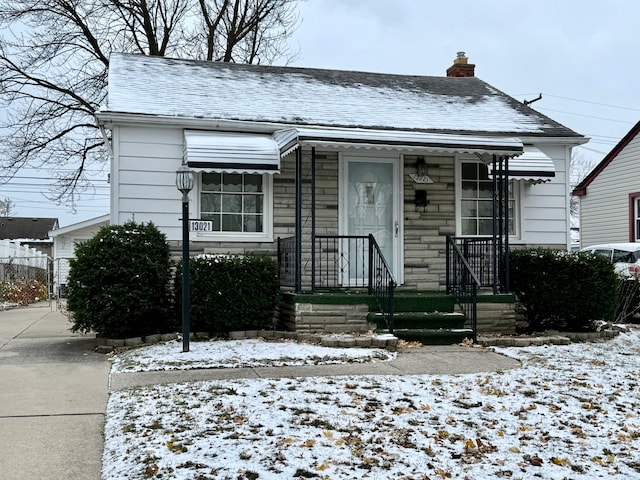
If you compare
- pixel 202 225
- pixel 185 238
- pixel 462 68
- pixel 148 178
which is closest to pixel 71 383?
pixel 185 238

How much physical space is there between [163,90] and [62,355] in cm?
500

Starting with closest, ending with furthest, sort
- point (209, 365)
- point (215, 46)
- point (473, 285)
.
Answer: point (209, 365)
point (473, 285)
point (215, 46)

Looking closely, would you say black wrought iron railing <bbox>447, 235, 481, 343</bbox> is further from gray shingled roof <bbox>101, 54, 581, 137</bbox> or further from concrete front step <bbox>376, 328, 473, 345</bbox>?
gray shingled roof <bbox>101, 54, 581, 137</bbox>

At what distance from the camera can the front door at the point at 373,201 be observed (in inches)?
431

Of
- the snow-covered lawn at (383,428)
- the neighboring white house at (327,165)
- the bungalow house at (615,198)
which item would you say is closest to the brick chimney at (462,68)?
the neighboring white house at (327,165)

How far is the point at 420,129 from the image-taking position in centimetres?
1101

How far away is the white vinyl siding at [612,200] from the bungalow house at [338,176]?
9.04 metres

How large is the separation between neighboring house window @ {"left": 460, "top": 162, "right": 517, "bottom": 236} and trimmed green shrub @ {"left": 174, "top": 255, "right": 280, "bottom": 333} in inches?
156

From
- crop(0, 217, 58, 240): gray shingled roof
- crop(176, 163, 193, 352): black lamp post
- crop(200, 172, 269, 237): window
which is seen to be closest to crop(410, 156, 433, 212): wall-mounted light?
crop(200, 172, 269, 237): window

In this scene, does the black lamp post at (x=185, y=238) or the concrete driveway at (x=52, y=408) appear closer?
the concrete driveway at (x=52, y=408)

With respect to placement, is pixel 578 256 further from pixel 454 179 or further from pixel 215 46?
pixel 215 46

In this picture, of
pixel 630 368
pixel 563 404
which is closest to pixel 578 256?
pixel 630 368

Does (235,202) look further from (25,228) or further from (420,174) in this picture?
(25,228)

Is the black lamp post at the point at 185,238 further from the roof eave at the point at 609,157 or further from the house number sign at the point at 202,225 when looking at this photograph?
the roof eave at the point at 609,157
